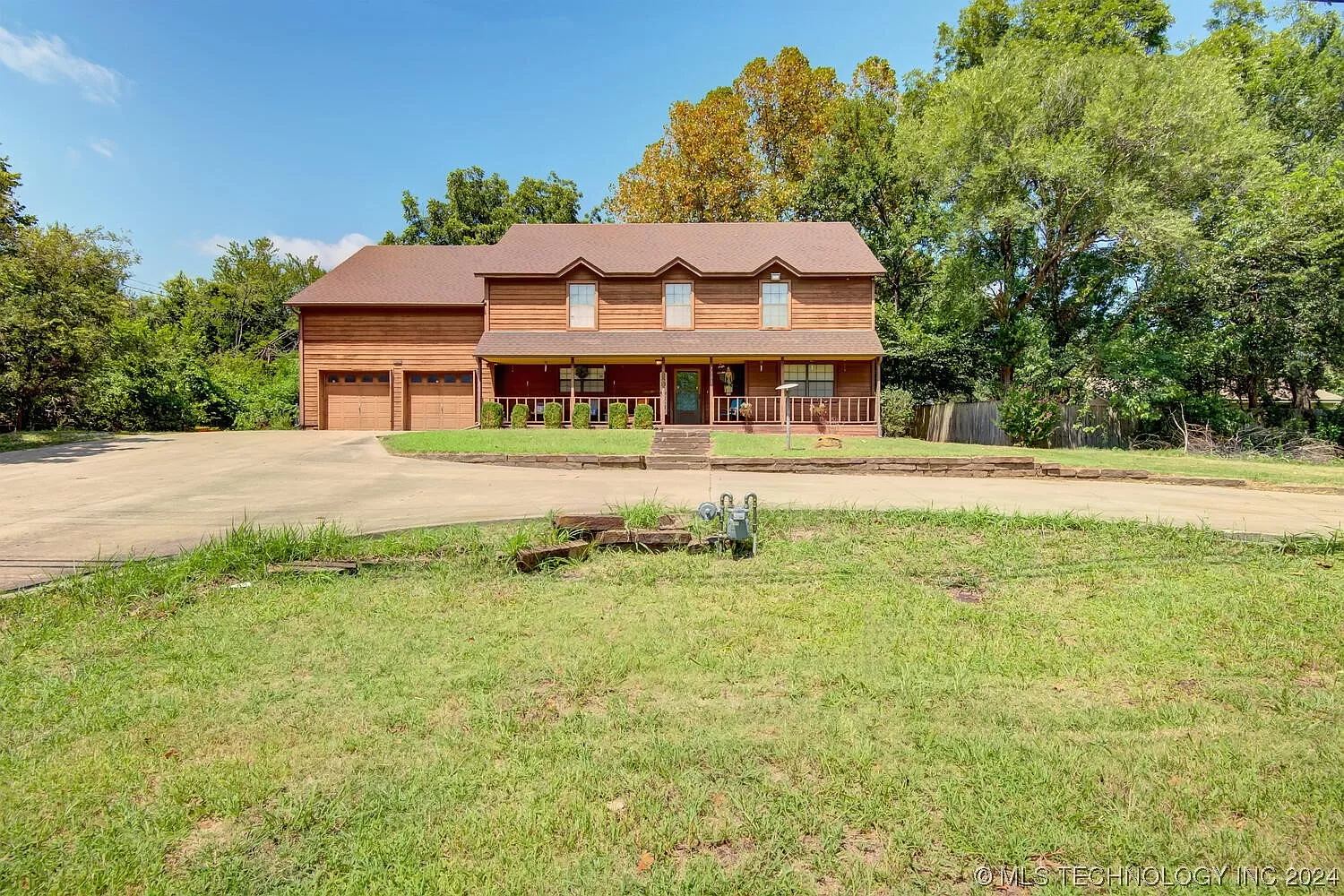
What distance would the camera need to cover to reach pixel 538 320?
2500 centimetres

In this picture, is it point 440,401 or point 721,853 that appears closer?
point 721,853

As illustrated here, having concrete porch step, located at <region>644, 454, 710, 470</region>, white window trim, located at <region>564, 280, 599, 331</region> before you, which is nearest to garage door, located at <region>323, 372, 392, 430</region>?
white window trim, located at <region>564, 280, 599, 331</region>

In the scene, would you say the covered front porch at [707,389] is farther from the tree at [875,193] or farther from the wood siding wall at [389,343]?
the tree at [875,193]

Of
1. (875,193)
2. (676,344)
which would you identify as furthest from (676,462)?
(875,193)

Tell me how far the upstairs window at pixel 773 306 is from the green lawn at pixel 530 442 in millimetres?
7973

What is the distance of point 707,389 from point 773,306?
4059 mm

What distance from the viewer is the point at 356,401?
26422mm

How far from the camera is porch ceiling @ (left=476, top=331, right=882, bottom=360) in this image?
75.5 ft

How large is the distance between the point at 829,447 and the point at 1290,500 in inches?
341

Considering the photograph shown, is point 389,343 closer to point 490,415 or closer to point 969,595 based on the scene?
point 490,415

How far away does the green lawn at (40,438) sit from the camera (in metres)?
16.4

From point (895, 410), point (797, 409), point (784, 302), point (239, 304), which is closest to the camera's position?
point (797, 409)

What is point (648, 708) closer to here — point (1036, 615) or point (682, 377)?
point (1036, 615)

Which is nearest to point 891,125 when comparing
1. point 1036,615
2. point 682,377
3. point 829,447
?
point 682,377
